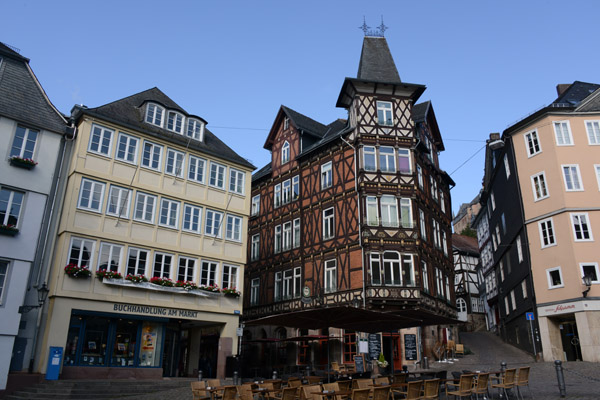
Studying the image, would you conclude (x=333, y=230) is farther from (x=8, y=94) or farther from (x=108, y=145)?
(x=8, y=94)

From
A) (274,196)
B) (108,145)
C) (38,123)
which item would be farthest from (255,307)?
(38,123)

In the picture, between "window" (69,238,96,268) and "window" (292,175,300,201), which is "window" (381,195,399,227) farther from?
"window" (69,238,96,268)

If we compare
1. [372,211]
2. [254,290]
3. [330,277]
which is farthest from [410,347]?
[254,290]

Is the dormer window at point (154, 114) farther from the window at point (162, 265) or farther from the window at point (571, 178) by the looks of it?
the window at point (571, 178)

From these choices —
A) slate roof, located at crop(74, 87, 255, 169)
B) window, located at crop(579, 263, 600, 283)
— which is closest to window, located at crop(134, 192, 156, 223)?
slate roof, located at crop(74, 87, 255, 169)

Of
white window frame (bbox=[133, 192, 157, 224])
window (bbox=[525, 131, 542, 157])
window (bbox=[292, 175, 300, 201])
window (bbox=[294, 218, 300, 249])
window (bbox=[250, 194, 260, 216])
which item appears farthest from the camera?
window (bbox=[250, 194, 260, 216])

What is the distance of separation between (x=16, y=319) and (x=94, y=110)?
30.2 ft

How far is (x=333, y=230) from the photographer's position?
27.7 meters

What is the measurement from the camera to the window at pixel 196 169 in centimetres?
2400

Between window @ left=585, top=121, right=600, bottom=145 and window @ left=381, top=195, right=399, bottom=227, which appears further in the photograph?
window @ left=585, top=121, right=600, bottom=145

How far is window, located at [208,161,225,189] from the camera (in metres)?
24.8

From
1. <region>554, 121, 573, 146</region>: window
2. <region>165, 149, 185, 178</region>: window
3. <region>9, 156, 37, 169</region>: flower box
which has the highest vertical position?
<region>554, 121, 573, 146</region>: window

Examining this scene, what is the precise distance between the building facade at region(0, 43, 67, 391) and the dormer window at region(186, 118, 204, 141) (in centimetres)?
619

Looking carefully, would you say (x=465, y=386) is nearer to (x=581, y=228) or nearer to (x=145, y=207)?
(x=145, y=207)
